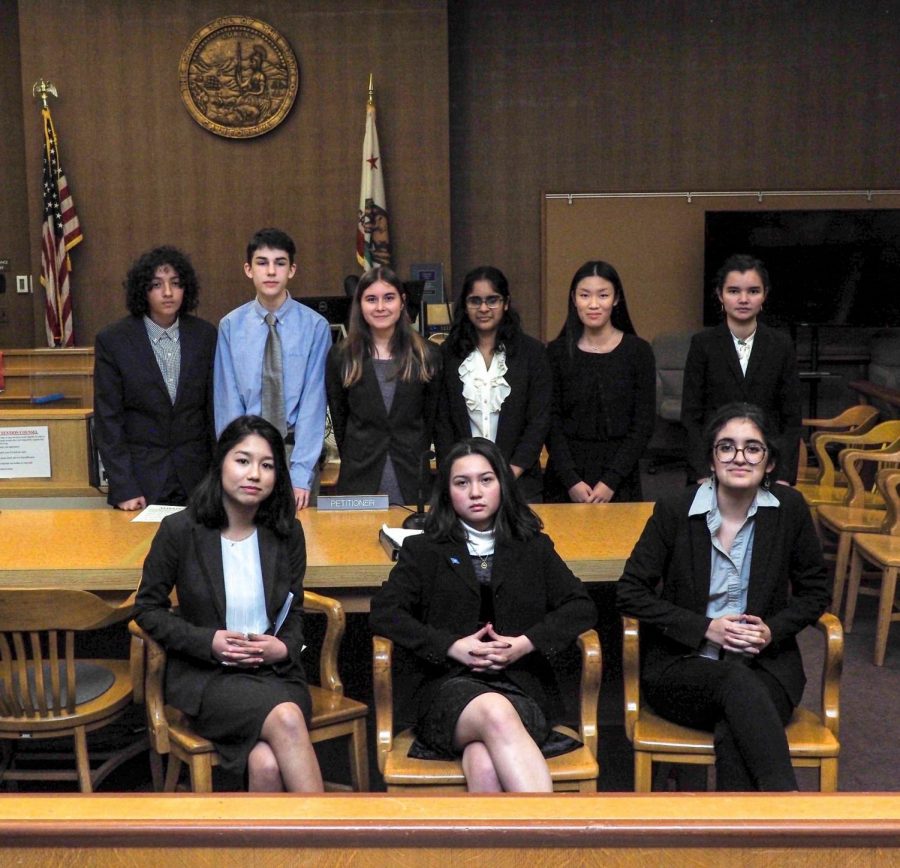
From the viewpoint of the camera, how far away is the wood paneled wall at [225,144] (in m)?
7.79

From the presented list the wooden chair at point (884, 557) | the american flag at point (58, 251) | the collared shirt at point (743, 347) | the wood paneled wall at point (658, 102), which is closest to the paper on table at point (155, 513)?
the collared shirt at point (743, 347)

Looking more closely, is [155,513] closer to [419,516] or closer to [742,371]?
[419,516]

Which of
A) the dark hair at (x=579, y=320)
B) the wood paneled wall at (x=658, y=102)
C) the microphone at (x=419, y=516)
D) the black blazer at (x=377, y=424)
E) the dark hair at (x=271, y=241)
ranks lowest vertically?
the microphone at (x=419, y=516)

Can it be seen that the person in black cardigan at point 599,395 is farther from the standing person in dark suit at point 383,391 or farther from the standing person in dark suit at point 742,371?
the standing person in dark suit at point 383,391

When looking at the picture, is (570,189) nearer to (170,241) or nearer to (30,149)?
(170,241)

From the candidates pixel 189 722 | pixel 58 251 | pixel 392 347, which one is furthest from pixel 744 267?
pixel 58 251

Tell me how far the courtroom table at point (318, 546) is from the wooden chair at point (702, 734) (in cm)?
35

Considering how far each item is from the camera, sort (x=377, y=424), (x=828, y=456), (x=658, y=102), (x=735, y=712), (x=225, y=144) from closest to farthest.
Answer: (x=735, y=712)
(x=377, y=424)
(x=828, y=456)
(x=225, y=144)
(x=658, y=102)

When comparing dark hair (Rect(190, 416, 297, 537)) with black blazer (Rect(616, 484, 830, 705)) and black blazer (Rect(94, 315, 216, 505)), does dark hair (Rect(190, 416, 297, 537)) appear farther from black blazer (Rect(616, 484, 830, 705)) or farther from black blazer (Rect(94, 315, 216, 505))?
black blazer (Rect(94, 315, 216, 505))

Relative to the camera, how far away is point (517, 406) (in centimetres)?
375

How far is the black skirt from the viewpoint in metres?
2.47

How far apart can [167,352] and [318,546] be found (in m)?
1.07

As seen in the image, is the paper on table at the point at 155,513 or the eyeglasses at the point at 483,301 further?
the eyeglasses at the point at 483,301

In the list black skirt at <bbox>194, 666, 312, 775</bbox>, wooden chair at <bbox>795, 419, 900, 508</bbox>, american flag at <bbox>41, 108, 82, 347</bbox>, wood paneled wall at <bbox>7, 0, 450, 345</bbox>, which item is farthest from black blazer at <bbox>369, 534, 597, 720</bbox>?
american flag at <bbox>41, 108, 82, 347</bbox>
